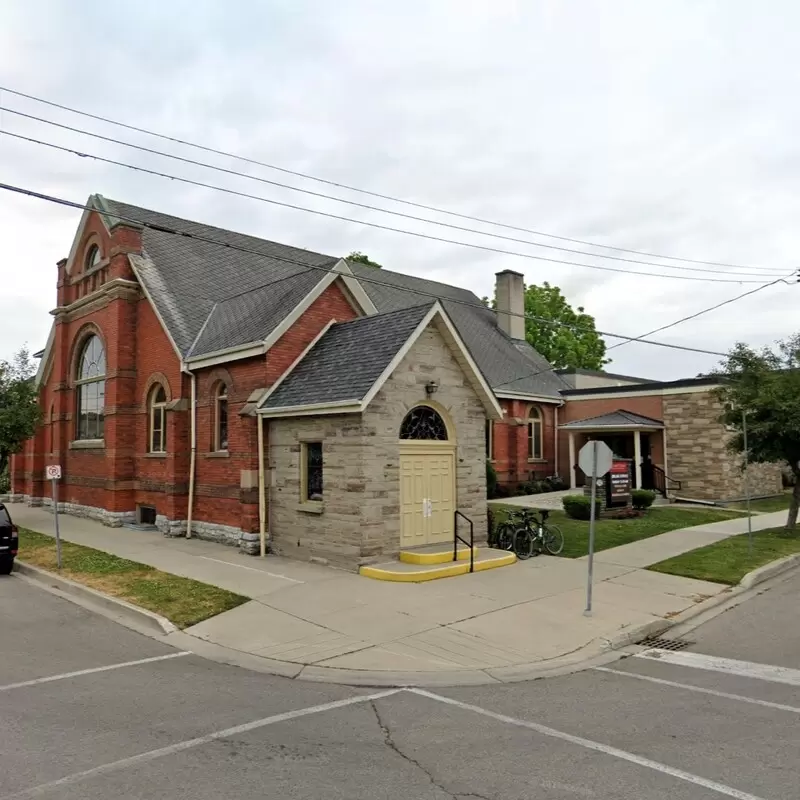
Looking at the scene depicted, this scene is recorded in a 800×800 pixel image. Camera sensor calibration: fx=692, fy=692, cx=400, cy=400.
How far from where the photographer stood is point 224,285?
834 inches

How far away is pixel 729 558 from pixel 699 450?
1210 centimetres

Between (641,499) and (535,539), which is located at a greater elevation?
(641,499)

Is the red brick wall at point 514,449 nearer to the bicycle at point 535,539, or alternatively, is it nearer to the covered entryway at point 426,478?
the bicycle at point 535,539

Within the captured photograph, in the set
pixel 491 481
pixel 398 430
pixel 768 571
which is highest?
pixel 398 430

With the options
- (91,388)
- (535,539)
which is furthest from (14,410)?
(535,539)

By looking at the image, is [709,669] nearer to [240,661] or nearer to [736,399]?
[240,661]

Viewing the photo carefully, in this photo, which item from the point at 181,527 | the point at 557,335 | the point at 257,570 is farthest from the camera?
Result: the point at 557,335

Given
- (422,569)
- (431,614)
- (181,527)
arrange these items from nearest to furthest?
(431,614) → (422,569) → (181,527)

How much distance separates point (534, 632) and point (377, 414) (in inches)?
214

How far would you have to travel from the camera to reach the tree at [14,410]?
63.7ft

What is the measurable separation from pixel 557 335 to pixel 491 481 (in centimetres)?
2869

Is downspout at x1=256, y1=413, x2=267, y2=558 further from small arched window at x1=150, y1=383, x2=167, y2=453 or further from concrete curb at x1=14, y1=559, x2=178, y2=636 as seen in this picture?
small arched window at x1=150, y1=383, x2=167, y2=453

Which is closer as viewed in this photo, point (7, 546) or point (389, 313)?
point (7, 546)

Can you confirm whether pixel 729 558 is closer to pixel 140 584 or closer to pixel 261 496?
pixel 261 496
